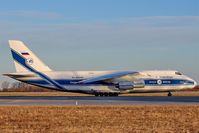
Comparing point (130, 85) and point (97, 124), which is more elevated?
point (130, 85)

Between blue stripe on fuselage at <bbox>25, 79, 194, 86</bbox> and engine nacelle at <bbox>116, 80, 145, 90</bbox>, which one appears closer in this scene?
blue stripe on fuselage at <bbox>25, 79, 194, 86</bbox>

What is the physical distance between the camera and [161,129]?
656 inches

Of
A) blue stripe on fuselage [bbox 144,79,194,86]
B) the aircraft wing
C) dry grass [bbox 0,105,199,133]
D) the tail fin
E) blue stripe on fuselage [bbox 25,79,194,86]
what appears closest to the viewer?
dry grass [bbox 0,105,199,133]

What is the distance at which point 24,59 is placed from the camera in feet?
196

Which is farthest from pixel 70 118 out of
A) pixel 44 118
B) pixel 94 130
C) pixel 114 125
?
pixel 94 130

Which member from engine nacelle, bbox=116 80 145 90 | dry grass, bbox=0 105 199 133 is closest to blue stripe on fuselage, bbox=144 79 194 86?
engine nacelle, bbox=116 80 145 90

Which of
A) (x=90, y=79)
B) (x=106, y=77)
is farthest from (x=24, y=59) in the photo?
(x=106, y=77)

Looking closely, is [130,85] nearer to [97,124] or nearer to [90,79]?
[90,79]

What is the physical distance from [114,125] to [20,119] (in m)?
5.06

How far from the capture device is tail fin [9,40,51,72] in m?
59.1

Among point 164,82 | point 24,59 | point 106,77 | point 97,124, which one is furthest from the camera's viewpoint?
point 164,82

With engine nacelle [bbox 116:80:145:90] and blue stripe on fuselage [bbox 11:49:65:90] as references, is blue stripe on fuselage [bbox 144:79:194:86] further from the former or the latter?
blue stripe on fuselage [bbox 11:49:65:90]

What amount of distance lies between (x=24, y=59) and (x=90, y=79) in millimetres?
8915

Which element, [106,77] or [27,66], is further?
[106,77]
